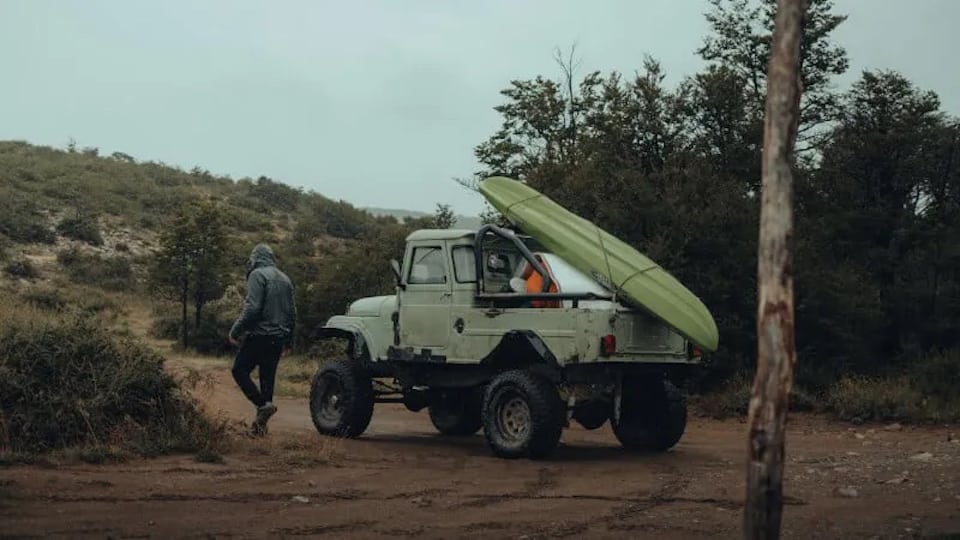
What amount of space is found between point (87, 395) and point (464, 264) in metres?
4.39

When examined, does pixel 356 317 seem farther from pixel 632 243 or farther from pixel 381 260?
pixel 381 260

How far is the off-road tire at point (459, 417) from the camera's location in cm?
1561

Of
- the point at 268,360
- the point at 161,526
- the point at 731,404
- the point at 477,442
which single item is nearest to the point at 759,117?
the point at 731,404

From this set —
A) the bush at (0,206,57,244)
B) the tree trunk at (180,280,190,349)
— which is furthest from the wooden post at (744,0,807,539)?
the bush at (0,206,57,244)

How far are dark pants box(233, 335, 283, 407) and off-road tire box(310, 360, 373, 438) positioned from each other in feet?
4.29

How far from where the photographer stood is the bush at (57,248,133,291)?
41897mm

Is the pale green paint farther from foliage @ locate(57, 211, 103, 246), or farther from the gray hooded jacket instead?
foliage @ locate(57, 211, 103, 246)

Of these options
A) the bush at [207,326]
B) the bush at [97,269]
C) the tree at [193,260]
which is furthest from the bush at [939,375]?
the bush at [97,269]

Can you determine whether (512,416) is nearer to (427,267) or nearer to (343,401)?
(427,267)

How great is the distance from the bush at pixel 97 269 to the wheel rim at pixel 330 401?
94.3 feet

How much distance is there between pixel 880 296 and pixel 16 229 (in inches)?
1305

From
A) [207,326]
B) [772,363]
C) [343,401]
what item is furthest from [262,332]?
[207,326]

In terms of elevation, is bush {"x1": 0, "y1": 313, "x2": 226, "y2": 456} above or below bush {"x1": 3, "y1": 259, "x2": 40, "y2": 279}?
below

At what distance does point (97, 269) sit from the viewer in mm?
43062
